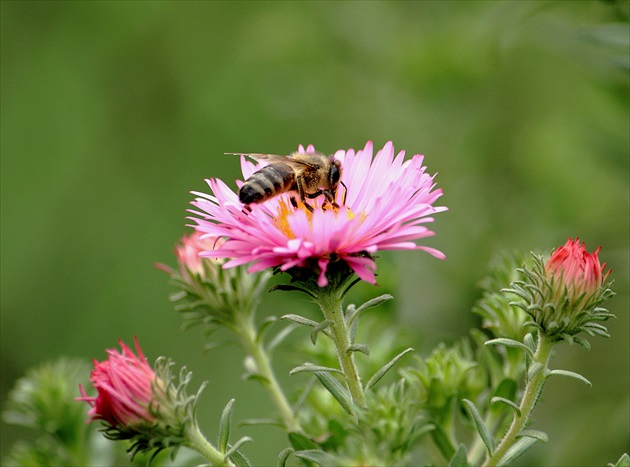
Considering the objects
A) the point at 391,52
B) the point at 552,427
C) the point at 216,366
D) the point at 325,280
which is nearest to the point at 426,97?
the point at 391,52

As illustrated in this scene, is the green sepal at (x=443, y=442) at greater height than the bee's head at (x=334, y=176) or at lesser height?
lesser

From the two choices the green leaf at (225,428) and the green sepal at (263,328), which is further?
the green sepal at (263,328)

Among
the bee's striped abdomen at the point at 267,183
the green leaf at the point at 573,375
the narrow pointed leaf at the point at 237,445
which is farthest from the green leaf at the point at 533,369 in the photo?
the bee's striped abdomen at the point at 267,183

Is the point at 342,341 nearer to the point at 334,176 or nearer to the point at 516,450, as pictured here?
the point at 516,450

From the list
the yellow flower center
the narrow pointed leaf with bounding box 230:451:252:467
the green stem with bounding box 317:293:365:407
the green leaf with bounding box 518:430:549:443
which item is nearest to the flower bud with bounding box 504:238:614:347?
the green leaf with bounding box 518:430:549:443

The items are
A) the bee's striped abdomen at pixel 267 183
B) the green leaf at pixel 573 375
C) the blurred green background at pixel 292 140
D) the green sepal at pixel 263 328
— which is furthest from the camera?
the blurred green background at pixel 292 140

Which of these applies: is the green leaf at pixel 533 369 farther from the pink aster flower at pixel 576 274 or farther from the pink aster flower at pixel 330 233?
the pink aster flower at pixel 330 233

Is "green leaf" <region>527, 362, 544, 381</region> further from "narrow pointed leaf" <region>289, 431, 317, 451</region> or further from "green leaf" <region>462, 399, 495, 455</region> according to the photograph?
"narrow pointed leaf" <region>289, 431, 317, 451</region>
